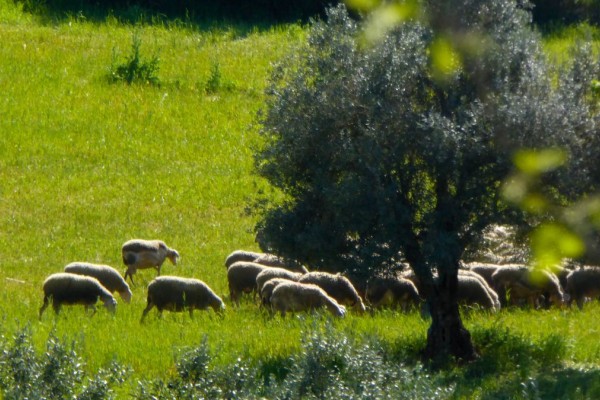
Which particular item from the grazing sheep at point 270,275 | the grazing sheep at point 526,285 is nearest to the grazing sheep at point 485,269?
the grazing sheep at point 526,285

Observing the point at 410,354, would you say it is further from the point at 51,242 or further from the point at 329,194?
the point at 51,242

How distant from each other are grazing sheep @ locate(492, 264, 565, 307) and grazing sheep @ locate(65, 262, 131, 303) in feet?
17.3

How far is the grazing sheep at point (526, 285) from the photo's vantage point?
677 inches

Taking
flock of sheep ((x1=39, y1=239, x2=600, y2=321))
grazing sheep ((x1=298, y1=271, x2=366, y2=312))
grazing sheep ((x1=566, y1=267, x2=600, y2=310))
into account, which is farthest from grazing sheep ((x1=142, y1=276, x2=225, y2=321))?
grazing sheep ((x1=566, y1=267, x2=600, y2=310))

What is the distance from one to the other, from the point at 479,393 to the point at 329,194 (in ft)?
7.93

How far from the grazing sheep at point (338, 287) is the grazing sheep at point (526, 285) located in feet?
7.24

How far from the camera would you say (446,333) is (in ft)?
43.1

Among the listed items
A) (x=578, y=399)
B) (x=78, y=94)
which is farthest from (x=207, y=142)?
(x=578, y=399)

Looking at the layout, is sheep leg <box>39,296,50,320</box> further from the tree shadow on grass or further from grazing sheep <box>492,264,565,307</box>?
grazing sheep <box>492,264,565,307</box>

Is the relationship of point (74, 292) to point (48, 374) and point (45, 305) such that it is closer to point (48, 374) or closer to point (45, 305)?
point (45, 305)

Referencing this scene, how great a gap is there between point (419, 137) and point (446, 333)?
2212 mm

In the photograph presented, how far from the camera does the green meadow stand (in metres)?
13.5

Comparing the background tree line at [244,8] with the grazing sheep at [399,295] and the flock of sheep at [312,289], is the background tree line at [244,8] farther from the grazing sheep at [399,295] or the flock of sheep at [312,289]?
the grazing sheep at [399,295]

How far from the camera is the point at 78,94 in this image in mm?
29781
